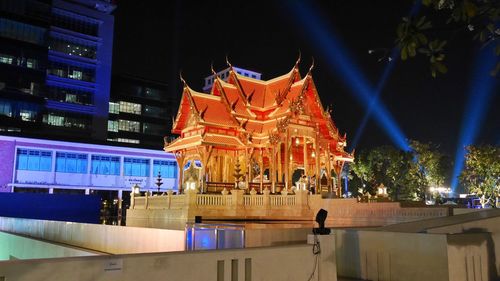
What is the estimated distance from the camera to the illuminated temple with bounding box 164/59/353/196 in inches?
1150

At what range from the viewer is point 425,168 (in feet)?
145

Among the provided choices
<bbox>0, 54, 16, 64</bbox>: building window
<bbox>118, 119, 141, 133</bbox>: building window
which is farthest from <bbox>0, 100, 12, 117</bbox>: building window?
<bbox>118, 119, 141, 133</bbox>: building window

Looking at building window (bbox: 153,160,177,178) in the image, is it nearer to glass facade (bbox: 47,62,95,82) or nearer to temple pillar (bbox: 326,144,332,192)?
glass facade (bbox: 47,62,95,82)

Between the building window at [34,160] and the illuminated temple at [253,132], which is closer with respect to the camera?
the illuminated temple at [253,132]

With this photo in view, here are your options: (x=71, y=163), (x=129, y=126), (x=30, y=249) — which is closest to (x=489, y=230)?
(x=30, y=249)

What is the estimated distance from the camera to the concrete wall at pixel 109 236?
13617 millimetres

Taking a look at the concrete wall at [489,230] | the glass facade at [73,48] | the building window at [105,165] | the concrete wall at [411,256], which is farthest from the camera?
the glass facade at [73,48]

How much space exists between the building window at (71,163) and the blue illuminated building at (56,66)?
4.87 m

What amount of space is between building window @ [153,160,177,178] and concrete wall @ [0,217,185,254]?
117 ft

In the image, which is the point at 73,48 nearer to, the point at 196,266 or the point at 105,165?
the point at 105,165

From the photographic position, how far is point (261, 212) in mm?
24562

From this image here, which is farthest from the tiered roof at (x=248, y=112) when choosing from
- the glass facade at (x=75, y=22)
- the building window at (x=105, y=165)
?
the glass facade at (x=75, y=22)

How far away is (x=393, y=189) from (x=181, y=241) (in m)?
39.4

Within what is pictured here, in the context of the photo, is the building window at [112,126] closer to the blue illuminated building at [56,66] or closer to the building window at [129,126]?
the building window at [129,126]
